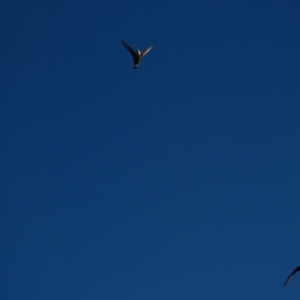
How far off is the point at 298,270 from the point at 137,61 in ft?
32.0

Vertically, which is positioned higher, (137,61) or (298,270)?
(137,61)

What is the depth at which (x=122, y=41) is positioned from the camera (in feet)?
84.4

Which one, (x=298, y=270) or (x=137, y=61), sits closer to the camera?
(x=298, y=270)

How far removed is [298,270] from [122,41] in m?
10.1

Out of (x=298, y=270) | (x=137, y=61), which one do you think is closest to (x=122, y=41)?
(x=137, y=61)

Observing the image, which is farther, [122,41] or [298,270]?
[122,41]

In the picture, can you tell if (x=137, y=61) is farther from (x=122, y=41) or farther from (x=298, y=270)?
(x=298, y=270)

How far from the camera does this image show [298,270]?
21406 mm

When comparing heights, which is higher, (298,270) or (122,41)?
(122,41)

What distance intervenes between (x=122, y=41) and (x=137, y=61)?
1.11m
